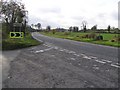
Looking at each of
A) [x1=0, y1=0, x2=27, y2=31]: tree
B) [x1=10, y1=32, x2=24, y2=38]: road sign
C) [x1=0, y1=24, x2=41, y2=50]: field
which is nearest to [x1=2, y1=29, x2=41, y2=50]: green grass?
[x1=0, y1=24, x2=41, y2=50]: field

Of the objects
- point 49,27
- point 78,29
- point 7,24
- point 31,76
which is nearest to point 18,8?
point 7,24

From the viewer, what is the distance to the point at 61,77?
25.6ft

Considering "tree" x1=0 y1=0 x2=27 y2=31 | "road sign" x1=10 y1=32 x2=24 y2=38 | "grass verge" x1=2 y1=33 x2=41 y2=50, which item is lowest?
"grass verge" x1=2 y1=33 x2=41 y2=50

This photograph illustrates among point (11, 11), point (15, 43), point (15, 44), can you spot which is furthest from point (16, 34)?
point (11, 11)

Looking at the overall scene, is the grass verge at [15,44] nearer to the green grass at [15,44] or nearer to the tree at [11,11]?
the green grass at [15,44]

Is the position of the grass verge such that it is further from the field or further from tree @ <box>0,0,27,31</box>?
tree @ <box>0,0,27,31</box>

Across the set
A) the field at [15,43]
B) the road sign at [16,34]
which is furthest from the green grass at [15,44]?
the road sign at [16,34]

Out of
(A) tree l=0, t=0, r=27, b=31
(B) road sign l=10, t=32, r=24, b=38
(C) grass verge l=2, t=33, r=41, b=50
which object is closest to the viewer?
(C) grass verge l=2, t=33, r=41, b=50

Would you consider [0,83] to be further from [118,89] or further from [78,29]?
[78,29]

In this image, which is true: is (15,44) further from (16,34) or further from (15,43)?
(16,34)

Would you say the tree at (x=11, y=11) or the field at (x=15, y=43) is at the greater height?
the tree at (x=11, y=11)

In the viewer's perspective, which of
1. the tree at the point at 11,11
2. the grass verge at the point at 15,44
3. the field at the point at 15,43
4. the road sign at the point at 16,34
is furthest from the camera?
the tree at the point at 11,11

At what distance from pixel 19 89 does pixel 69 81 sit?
1640 millimetres

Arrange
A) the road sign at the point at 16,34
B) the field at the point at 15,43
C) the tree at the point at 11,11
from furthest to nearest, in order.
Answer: the tree at the point at 11,11, the road sign at the point at 16,34, the field at the point at 15,43
